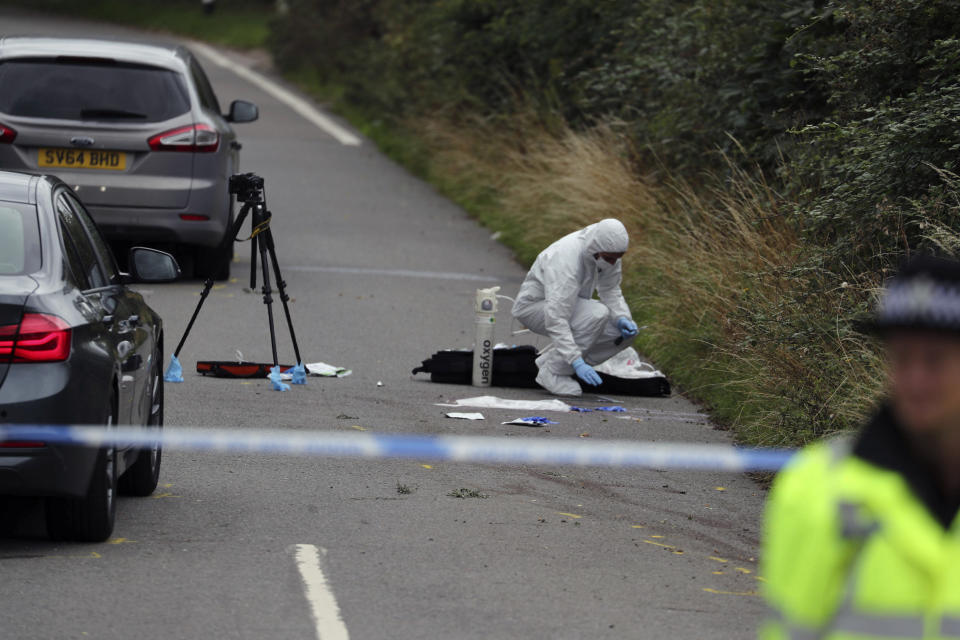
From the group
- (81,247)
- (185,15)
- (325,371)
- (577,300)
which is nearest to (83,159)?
(325,371)

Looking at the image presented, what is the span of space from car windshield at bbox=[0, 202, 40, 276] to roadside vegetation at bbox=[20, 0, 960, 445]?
389cm

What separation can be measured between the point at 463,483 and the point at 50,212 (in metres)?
2.44

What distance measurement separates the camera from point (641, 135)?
1669 cm

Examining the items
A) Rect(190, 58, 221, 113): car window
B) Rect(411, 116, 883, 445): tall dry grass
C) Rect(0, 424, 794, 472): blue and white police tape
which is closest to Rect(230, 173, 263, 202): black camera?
Rect(0, 424, 794, 472): blue and white police tape

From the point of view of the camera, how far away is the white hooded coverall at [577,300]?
1038 centimetres

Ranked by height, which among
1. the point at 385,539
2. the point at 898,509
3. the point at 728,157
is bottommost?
the point at 385,539

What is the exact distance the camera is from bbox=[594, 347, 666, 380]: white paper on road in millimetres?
10633

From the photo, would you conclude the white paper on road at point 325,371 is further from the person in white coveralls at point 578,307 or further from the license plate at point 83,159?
the license plate at point 83,159

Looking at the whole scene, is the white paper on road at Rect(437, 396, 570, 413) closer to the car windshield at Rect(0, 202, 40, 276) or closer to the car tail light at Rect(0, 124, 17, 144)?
the car windshield at Rect(0, 202, 40, 276)

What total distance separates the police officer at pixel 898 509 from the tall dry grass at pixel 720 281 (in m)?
5.57

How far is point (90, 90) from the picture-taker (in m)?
13.0

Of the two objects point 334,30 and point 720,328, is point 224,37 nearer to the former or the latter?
point 334,30

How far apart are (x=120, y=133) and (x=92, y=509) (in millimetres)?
7587

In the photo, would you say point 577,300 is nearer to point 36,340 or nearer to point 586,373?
point 586,373
